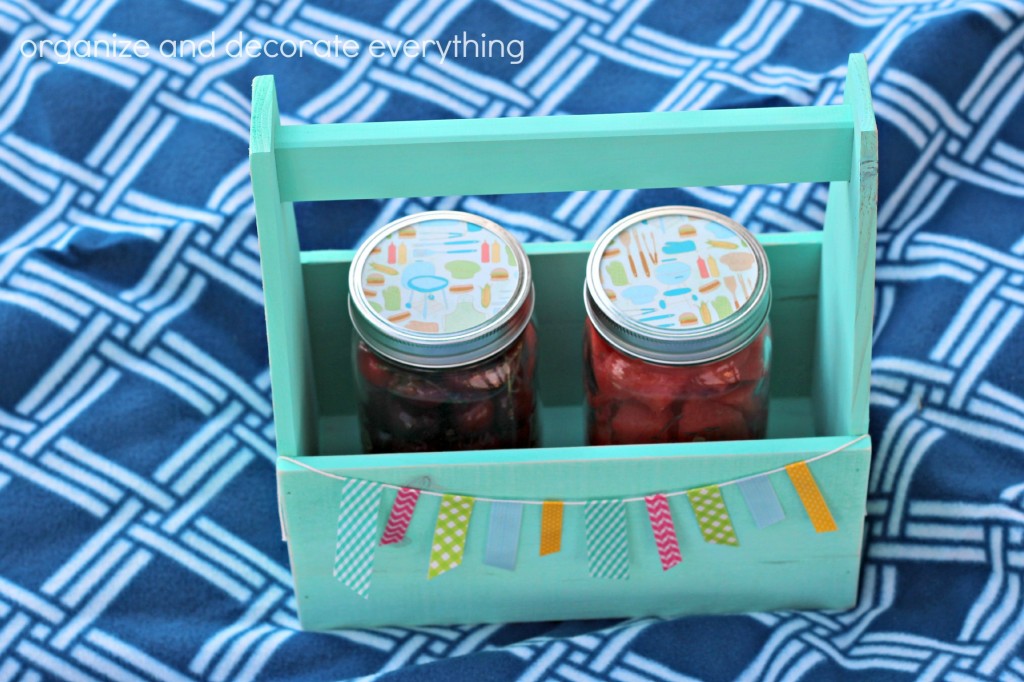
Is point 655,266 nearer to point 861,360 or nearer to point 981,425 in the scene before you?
point 861,360

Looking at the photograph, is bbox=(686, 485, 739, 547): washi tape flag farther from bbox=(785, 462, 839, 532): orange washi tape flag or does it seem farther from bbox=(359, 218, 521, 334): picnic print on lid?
bbox=(359, 218, 521, 334): picnic print on lid

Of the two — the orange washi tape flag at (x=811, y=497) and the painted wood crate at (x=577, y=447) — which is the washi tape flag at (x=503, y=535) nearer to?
the painted wood crate at (x=577, y=447)

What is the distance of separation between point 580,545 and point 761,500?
10 cm

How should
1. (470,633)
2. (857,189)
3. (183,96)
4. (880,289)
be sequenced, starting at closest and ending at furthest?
(857,189)
(470,633)
(880,289)
(183,96)

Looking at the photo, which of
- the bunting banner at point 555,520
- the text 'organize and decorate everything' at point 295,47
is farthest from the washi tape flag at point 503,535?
the text 'organize and decorate everything' at point 295,47

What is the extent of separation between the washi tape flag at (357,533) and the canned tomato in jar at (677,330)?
0.15 meters

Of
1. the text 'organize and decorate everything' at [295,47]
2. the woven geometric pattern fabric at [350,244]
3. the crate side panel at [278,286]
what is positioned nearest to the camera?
the crate side panel at [278,286]

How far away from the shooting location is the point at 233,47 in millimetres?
1118

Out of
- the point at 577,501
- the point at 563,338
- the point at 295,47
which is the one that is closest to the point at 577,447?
the point at 577,501

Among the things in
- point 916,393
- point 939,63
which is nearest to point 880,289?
point 916,393

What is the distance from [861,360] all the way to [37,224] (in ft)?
2.09

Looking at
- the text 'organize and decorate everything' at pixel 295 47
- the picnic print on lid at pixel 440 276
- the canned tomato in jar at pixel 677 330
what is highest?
the text 'organize and decorate everything' at pixel 295 47

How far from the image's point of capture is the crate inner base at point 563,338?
846 mm

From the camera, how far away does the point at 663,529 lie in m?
0.75
